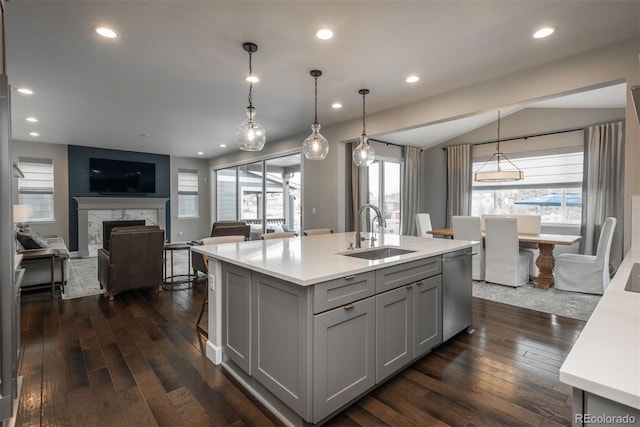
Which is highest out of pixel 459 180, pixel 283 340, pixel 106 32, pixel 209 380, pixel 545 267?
pixel 106 32

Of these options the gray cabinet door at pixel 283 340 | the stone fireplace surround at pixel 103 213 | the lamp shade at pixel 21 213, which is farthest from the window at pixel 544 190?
the stone fireplace surround at pixel 103 213

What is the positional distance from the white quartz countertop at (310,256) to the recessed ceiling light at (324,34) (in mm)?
1816

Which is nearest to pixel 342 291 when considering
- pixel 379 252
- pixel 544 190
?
pixel 379 252

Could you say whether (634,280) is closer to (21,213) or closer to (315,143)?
(315,143)

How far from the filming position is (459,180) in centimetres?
732

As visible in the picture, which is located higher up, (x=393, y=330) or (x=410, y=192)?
(x=410, y=192)

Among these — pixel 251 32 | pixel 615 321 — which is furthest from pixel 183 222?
pixel 615 321

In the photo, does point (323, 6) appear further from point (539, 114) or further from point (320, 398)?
point (539, 114)

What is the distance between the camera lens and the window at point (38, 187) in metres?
6.99

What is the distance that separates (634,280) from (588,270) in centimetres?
349

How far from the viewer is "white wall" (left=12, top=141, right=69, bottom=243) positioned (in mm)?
7125

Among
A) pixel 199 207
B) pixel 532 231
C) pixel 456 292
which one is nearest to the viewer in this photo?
pixel 456 292

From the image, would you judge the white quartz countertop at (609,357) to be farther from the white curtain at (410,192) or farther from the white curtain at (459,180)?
the white curtain at (459,180)

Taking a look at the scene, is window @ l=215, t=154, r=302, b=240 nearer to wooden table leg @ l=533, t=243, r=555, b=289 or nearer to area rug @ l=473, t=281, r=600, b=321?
area rug @ l=473, t=281, r=600, b=321
